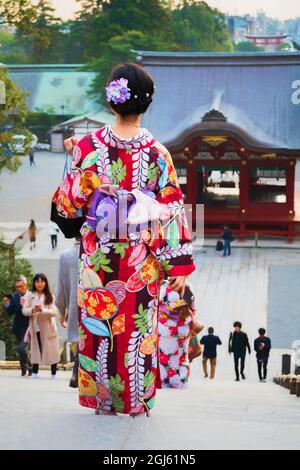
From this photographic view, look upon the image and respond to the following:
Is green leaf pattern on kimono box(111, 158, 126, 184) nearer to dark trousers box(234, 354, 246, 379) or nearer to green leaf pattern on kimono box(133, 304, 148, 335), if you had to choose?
green leaf pattern on kimono box(133, 304, 148, 335)

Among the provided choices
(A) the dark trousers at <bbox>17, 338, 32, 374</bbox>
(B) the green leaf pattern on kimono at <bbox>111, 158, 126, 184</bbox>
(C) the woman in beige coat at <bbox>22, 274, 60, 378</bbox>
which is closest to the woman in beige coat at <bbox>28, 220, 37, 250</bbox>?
(A) the dark trousers at <bbox>17, 338, 32, 374</bbox>

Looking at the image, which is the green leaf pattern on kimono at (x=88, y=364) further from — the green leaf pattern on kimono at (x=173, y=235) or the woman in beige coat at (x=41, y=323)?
the woman in beige coat at (x=41, y=323)

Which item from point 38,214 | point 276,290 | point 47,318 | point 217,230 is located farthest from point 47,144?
point 47,318

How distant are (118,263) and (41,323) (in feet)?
10.2

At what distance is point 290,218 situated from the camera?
1967 cm

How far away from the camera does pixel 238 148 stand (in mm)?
19906

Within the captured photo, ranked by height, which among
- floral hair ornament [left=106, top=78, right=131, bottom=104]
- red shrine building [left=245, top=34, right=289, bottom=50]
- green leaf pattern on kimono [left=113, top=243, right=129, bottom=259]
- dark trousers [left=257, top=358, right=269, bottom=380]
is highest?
red shrine building [left=245, top=34, right=289, bottom=50]

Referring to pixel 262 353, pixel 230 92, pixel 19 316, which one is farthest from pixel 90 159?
pixel 230 92

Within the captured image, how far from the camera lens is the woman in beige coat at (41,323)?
6707 mm

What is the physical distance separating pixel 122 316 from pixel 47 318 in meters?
3.00

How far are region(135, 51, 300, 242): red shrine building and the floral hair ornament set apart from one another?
15.8 metres

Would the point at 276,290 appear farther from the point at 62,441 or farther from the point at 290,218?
the point at 62,441

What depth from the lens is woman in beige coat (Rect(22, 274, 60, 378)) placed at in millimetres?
6707

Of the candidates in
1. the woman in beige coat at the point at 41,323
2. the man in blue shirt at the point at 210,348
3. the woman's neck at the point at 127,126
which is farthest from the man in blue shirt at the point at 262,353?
the woman's neck at the point at 127,126
